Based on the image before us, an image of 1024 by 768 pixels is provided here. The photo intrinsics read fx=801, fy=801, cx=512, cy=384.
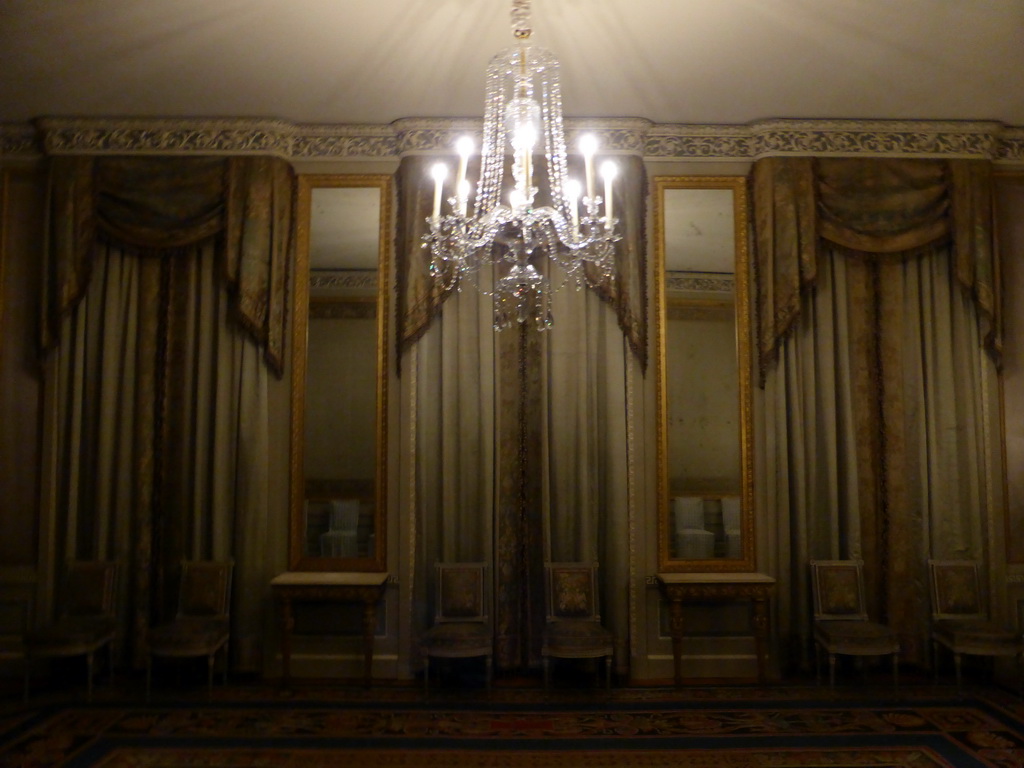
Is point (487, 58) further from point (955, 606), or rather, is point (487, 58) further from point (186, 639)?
point (955, 606)

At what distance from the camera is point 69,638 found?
442 cm

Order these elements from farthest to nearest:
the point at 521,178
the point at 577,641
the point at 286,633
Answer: the point at 286,633, the point at 577,641, the point at 521,178

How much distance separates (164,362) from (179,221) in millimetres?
891

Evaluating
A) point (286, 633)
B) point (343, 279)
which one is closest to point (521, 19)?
point (343, 279)

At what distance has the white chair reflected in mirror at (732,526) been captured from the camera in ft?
16.4

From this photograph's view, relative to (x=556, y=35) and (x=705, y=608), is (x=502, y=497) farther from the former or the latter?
(x=556, y=35)

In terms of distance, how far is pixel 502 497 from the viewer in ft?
16.2

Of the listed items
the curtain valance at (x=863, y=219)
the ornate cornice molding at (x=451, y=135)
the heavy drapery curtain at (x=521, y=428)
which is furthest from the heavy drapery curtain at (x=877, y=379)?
the heavy drapery curtain at (x=521, y=428)

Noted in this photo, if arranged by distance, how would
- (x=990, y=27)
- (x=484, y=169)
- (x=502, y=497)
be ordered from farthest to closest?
(x=502, y=497)
(x=990, y=27)
(x=484, y=169)

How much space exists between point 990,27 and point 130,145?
4919mm

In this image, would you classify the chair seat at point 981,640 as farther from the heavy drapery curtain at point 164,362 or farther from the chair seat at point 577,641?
the heavy drapery curtain at point 164,362

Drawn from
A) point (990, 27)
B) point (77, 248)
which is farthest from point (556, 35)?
point (77, 248)

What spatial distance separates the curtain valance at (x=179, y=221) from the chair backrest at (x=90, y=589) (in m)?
1.41

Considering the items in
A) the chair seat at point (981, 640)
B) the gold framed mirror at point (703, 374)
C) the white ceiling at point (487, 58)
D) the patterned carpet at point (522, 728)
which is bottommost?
the patterned carpet at point (522, 728)
